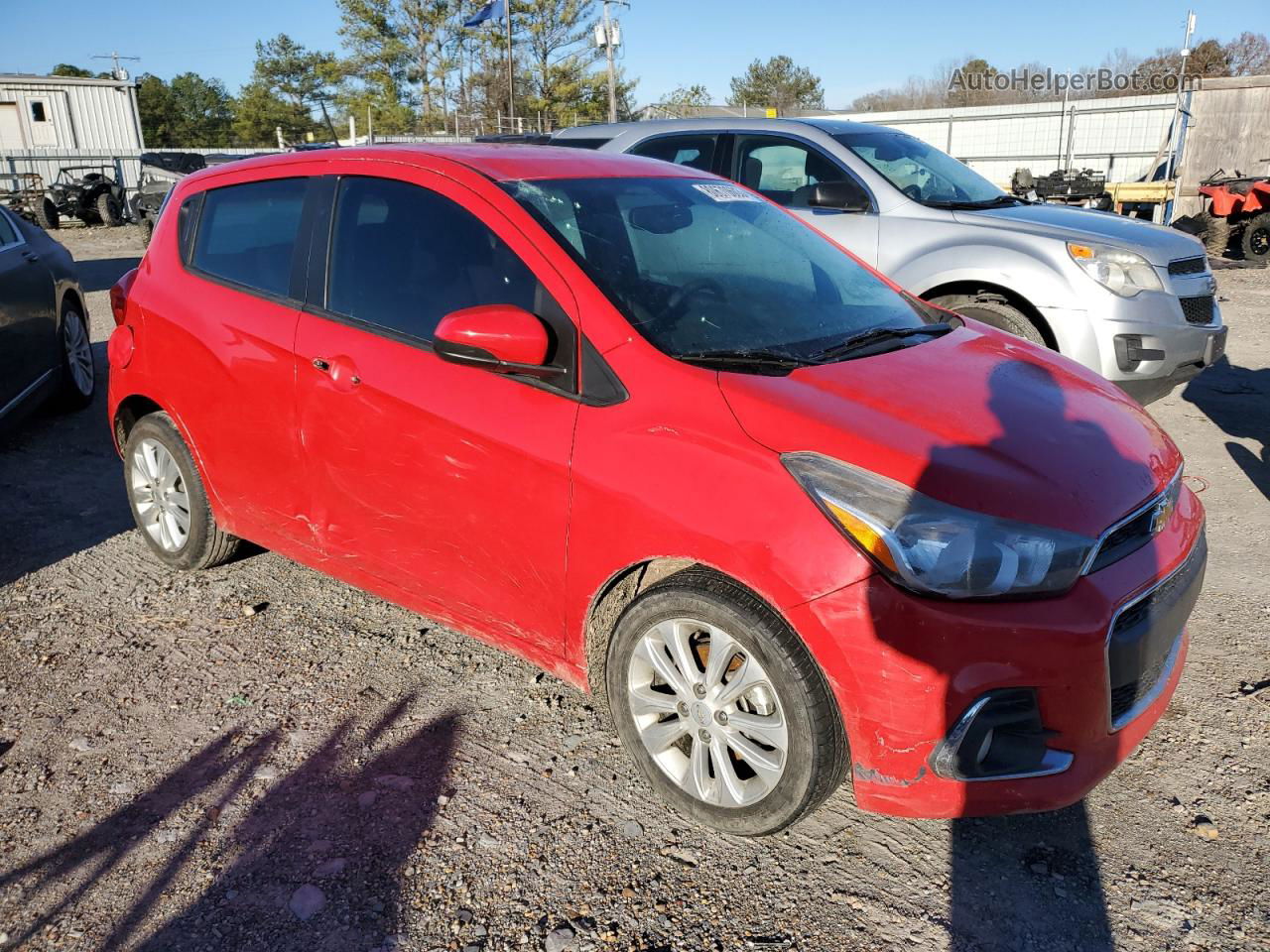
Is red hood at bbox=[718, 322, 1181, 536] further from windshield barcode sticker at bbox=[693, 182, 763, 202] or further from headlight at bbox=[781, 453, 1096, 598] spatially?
windshield barcode sticker at bbox=[693, 182, 763, 202]

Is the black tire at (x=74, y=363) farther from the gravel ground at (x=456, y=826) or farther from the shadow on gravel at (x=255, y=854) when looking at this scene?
the shadow on gravel at (x=255, y=854)

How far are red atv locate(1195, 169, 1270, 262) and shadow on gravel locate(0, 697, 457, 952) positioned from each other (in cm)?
1625

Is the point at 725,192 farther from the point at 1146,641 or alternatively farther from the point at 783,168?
the point at 783,168

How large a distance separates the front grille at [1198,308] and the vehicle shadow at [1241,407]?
86 centimetres

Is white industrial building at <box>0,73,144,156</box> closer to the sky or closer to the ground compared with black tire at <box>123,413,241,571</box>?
closer to the sky

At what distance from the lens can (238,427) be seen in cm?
373

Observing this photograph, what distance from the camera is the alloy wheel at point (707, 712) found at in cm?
248

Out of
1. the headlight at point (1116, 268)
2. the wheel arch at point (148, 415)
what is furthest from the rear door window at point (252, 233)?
the headlight at point (1116, 268)

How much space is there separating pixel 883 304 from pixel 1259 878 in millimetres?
2077

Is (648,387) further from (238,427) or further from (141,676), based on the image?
(141,676)

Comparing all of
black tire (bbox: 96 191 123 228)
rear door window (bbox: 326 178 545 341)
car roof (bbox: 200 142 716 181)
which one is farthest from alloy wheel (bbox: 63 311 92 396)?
black tire (bbox: 96 191 123 228)

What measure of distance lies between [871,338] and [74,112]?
131 feet

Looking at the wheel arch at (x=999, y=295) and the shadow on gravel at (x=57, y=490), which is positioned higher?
the wheel arch at (x=999, y=295)

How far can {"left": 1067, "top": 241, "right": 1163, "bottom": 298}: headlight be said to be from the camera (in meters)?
5.56
